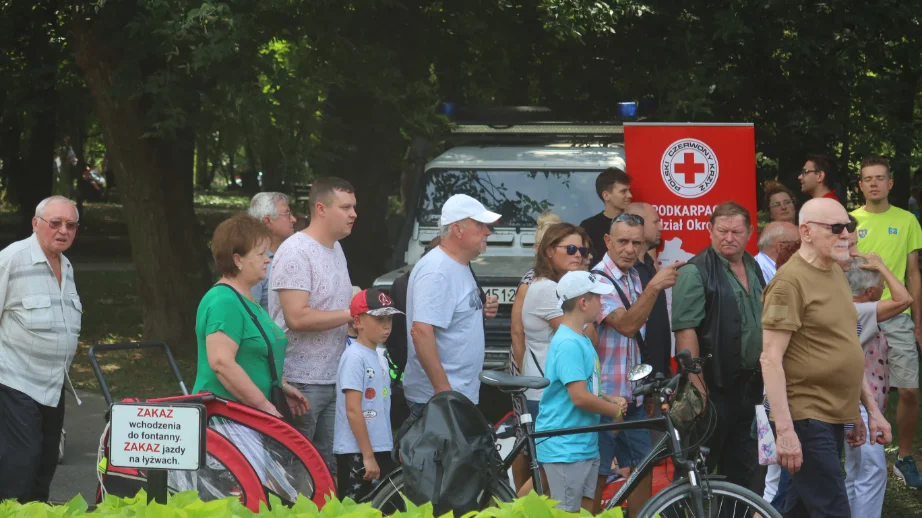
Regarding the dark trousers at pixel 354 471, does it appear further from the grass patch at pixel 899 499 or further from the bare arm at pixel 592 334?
the grass patch at pixel 899 499

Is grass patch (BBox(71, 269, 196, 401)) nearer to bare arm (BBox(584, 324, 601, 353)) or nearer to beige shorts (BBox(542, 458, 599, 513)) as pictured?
bare arm (BBox(584, 324, 601, 353))

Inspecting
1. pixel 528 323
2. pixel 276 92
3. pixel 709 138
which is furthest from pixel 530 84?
pixel 528 323

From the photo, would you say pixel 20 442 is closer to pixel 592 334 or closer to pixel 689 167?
pixel 592 334

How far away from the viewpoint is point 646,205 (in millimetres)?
7492

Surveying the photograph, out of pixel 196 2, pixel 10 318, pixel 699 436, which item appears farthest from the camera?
pixel 196 2

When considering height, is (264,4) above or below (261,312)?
above

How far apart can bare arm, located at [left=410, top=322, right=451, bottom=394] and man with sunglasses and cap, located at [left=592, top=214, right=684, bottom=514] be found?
1026 millimetres

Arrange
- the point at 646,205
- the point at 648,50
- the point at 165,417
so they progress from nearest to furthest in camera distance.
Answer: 1. the point at 165,417
2. the point at 646,205
3. the point at 648,50

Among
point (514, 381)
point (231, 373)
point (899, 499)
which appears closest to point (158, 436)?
point (231, 373)

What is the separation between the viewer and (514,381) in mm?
5297

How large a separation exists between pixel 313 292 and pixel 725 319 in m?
2.26

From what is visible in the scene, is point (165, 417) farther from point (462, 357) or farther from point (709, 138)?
point (709, 138)

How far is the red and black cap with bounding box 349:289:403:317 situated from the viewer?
573 cm

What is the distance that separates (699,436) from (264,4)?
7.26 m
